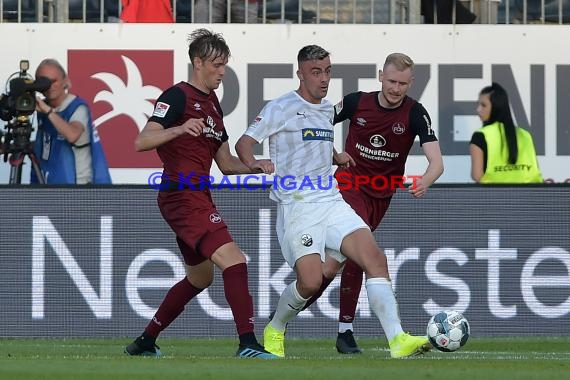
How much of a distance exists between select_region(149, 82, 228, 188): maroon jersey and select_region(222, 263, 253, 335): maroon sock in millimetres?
683

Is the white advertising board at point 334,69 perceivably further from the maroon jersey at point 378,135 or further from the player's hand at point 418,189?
the player's hand at point 418,189

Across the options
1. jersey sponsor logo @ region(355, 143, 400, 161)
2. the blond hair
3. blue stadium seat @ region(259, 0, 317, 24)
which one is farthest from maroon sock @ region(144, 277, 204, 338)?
blue stadium seat @ region(259, 0, 317, 24)

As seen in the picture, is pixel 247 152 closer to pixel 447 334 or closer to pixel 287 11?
pixel 447 334

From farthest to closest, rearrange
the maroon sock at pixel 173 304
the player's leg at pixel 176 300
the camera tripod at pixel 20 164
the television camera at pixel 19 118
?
the camera tripod at pixel 20 164 → the television camera at pixel 19 118 → the maroon sock at pixel 173 304 → the player's leg at pixel 176 300

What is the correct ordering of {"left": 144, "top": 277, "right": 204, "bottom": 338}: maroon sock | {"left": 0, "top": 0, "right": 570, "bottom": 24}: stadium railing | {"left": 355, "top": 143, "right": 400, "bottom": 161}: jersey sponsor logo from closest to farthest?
{"left": 144, "top": 277, "right": 204, "bottom": 338}: maroon sock, {"left": 355, "top": 143, "right": 400, "bottom": 161}: jersey sponsor logo, {"left": 0, "top": 0, "right": 570, "bottom": 24}: stadium railing

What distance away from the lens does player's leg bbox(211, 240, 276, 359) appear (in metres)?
9.62

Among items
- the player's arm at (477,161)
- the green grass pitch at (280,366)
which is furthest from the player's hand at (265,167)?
the player's arm at (477,161)

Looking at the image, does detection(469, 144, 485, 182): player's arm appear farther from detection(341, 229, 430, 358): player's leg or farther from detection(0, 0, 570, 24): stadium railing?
detection(341, 229, 430, 358): player's leg

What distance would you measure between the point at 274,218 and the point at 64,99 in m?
2.30

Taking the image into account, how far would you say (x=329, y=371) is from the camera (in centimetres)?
839

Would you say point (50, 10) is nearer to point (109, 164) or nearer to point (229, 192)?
point (109, 164)

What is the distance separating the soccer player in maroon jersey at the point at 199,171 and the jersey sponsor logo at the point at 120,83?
5156 millimetres

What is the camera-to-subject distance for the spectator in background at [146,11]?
611 inches

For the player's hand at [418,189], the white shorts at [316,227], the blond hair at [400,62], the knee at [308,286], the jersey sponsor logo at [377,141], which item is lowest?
the knee at [308,286]
